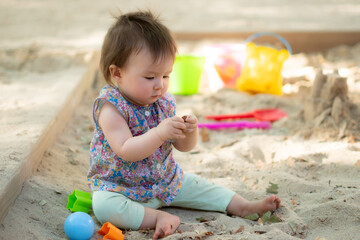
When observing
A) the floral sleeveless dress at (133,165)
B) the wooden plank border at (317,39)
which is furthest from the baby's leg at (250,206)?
the wooden plank border at (317,39)

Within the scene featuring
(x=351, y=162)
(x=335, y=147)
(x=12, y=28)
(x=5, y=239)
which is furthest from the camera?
(x=12, y=28)

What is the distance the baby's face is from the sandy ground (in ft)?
1.77

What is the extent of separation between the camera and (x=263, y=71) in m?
3.80

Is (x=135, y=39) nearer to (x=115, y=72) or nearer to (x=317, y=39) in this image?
(x=115, y=72)

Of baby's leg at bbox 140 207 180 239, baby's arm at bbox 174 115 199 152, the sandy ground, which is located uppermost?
baby's arm at bbox 174 115 199 152

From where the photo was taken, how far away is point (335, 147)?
2.66 m

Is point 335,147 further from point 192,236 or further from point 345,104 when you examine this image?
point 192,236

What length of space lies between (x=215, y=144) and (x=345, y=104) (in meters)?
0.80

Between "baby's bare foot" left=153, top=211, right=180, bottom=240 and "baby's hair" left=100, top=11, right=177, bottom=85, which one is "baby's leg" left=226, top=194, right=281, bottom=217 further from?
"baby's hair" left=100, top=11, right=177, bottom=85

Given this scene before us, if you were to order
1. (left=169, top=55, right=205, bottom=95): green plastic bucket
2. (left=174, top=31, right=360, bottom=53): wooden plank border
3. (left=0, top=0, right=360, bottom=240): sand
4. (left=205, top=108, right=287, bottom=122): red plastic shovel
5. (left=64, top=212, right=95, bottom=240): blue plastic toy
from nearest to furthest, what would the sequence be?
(left=64, top=212, right=95, bottom=240): blue plastic toy → (left=0, top=0, right=360, bottom=240): sand → (left=205, top=108, right=287, bottom=122): red plastic shovel → (left=169, top=55, right=205, bottom=95): green plastic bucket → (left=174, top=31, right=360, bottom=53): wooden plank border

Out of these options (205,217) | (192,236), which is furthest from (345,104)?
(192,236)

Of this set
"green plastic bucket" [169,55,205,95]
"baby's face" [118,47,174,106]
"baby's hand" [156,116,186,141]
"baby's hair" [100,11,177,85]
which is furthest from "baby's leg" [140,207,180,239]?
"green plastic bucket" [169,55,205,95]

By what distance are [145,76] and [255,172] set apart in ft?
2.77

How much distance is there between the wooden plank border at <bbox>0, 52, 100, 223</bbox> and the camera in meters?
1.83
